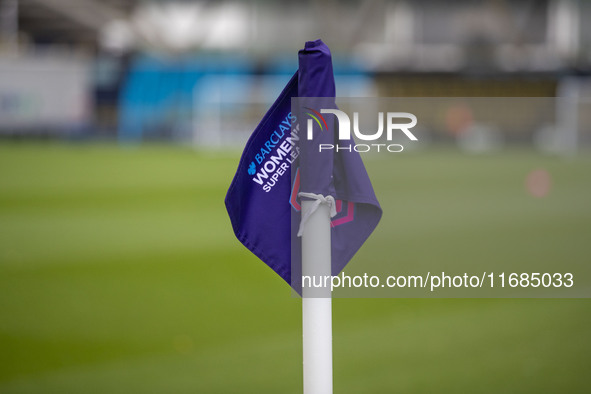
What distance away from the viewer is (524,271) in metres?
2.11

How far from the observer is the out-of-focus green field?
2.66 m

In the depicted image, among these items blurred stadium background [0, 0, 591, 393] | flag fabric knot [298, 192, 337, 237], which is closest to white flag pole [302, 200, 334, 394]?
flag fabric knot [298, 192, 337, 237]

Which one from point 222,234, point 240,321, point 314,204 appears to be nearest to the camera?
point 314,204

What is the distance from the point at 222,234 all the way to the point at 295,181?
16.1 ft

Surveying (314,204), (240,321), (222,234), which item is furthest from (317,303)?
(222,234)

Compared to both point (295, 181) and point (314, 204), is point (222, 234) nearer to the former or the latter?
point (295, 181)

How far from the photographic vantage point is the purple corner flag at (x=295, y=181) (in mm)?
1616

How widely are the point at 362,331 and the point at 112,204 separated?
5714 millimetres

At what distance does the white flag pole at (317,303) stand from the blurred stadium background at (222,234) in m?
0.22

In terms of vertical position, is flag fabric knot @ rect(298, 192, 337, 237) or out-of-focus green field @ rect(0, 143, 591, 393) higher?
flag fabric knot @ rect(298, 192, 337, 237)

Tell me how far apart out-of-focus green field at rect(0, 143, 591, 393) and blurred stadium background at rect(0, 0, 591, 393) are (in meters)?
0.02

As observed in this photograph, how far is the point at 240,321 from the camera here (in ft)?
12.0

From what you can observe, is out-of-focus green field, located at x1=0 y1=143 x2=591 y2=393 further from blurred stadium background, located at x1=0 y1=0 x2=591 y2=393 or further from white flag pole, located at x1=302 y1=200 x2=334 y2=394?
white flag pole, located at x1=302 y1=200 x2=334 y2=394

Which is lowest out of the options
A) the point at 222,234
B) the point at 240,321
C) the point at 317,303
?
the point at 240,321
